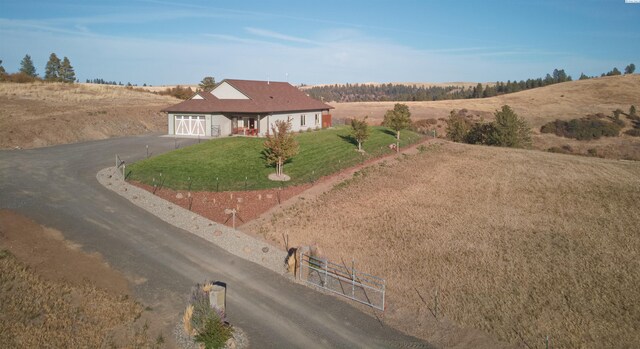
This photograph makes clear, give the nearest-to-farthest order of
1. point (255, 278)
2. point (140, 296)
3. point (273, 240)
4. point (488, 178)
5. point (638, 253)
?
1. point (140, 296)
2. point (255, 278)
3. point (638, 253)
4. point (273, 240)
5. point (488, 178)

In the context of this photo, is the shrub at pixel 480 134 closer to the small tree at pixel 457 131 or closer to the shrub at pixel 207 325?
the small tree at pixel 457 131

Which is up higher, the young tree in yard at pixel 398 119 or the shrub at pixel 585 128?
the young tree in yard at pixel 398 119

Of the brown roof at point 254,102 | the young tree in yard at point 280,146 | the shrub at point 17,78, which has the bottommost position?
the young tree in yard at point 280,146

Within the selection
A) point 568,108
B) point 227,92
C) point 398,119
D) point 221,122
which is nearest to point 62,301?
point 221,122

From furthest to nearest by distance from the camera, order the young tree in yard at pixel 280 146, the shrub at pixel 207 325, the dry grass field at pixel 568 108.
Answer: the dry grass field at pixel 568 108, the young tree in yard at pixel 280 146, the shrub at pixel 207 325

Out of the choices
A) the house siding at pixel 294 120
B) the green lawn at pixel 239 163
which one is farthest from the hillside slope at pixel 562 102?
the green lawn at pixel 239 163

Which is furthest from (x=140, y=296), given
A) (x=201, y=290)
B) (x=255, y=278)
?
(x=255, y=278)

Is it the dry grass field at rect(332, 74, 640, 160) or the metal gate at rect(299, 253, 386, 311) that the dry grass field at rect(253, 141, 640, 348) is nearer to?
the metal gate at rect(299, 253, 386, 311)

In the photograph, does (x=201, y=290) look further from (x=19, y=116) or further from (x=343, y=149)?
(x=19, y=116)

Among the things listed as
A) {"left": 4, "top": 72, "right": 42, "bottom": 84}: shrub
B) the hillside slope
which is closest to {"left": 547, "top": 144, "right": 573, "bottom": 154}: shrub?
the hillside slope
